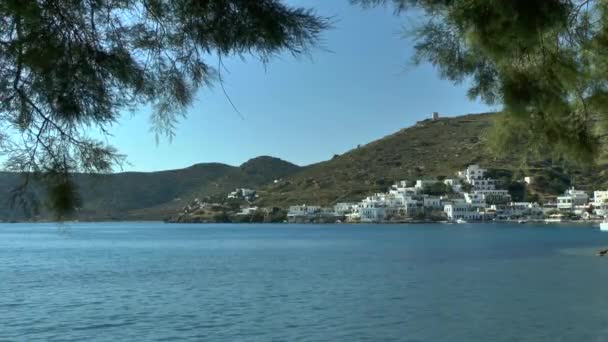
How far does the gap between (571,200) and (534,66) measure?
9614 centimetres

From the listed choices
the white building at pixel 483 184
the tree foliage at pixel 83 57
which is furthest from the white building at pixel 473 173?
the tree foliage at pixel 83 57

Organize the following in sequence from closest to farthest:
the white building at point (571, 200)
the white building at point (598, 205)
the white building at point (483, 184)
→ the white building at point (598, 205), the white building at point (571, 200), the white building at point (483, 184)

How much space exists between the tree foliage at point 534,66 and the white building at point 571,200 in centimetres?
9498

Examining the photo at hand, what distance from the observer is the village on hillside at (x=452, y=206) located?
95.6 metres

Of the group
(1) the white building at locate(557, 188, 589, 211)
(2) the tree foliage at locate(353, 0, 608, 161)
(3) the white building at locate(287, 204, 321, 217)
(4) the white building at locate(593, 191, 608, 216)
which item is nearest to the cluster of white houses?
(3) the white building at locate(287, 204, 321, 217)

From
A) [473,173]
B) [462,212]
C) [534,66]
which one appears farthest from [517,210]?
[534,66]

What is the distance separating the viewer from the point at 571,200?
93.8 metres

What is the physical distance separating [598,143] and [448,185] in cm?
10268

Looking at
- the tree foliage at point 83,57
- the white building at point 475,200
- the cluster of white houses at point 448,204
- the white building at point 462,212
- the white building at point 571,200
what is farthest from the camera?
the white building at point 462,212

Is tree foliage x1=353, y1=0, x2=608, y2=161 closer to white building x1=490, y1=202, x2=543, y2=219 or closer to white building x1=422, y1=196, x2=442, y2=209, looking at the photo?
white building x1=490, y1=202, x2=543, y2=219

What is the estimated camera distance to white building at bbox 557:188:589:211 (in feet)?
308

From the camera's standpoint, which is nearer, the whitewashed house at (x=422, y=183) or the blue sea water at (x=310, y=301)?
the blue sea water at (x=310, y=301)

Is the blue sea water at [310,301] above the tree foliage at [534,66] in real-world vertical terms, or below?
below

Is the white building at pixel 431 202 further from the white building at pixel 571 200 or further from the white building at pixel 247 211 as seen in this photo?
the white building at pixel 247 211
